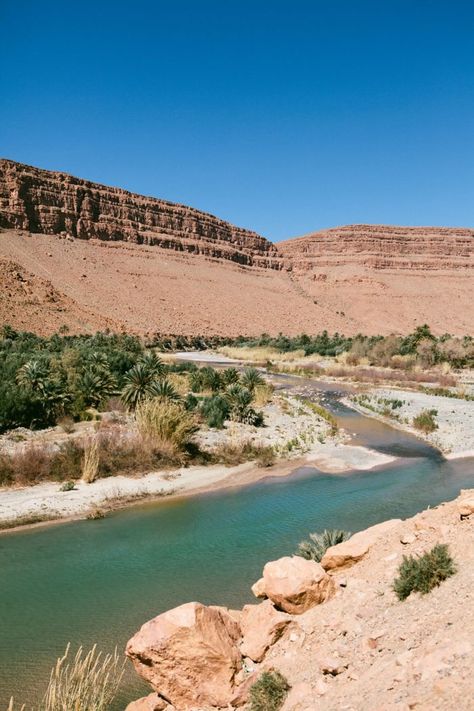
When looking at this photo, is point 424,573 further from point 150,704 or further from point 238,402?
point 238,402

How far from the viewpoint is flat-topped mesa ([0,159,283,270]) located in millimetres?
81625

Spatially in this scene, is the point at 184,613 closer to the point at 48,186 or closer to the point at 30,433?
the point at 30,433

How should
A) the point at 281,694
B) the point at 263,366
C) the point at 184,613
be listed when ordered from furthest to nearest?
1. the point at 263,366
2. the point at 184,613
3. the point at 281,694

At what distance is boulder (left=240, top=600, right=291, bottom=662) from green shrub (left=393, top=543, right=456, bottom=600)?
123cm

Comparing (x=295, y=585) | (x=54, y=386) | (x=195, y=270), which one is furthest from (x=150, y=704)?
(x=195, y=270)

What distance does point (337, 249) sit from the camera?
121 m

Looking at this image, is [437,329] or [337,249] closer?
[437,329]

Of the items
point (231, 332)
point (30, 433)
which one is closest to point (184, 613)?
point (30, 433)

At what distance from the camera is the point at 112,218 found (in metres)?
92.0

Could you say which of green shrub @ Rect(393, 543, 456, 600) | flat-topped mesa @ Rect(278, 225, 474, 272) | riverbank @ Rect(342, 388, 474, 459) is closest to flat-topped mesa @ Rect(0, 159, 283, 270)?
flat-topped mesa @ Rect(278, 225, 474, 272)

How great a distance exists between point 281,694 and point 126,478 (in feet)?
31.0

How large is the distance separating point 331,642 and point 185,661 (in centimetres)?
141

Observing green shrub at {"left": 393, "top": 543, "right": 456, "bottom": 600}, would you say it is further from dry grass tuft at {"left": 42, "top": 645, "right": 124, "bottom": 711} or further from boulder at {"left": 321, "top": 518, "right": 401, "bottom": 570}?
dry grass tuft at {"left": 42, "top": 645, "right": 124, "bottom": 711}

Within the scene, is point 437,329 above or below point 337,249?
below
